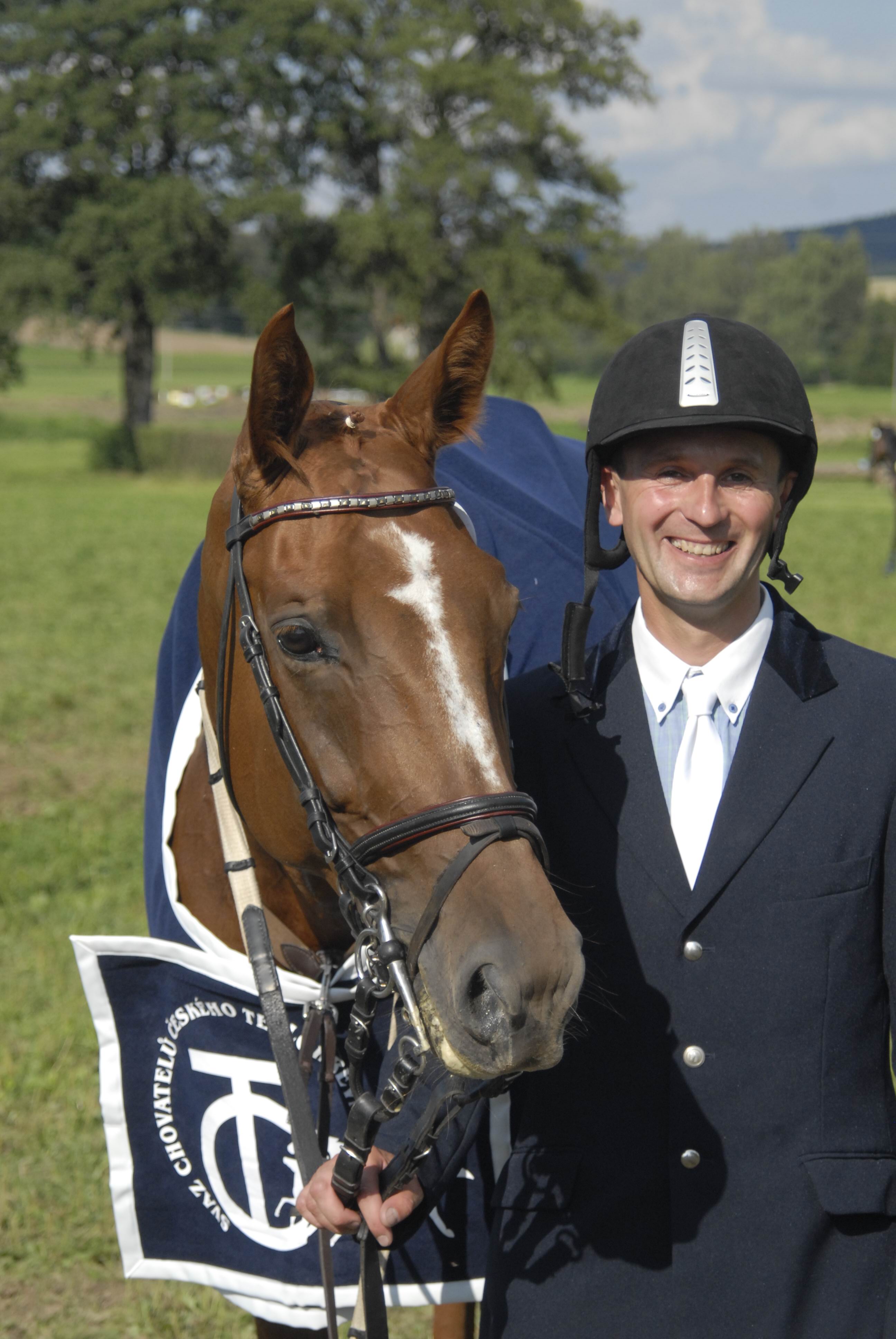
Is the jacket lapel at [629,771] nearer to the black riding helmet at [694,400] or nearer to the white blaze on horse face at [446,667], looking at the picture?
the black riding helmet at [694,400]

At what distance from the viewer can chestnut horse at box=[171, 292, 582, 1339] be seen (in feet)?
5.17

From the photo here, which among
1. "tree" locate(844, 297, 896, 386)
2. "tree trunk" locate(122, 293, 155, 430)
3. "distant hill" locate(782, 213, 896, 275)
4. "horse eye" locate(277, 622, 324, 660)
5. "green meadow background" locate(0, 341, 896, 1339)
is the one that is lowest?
"green meadow background" locate(0, 341, 896, 1339)

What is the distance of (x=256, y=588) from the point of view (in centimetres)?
200

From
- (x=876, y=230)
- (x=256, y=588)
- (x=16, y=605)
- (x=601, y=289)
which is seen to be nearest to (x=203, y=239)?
(x=601, y=289)

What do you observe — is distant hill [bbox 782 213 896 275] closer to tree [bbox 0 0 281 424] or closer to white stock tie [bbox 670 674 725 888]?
tree [bbox 0 0 281 424]

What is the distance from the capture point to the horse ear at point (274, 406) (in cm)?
192

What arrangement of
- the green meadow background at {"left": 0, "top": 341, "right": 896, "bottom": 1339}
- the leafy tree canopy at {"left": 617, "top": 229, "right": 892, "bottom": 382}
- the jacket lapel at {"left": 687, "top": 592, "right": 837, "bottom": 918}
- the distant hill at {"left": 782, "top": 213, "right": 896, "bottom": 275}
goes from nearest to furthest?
the jacket lapel at {"left": 687, "top": 592, "right": 837, "bottom": 918}
the green meadow background at {"left": 0, "top": 341, "right": 896, "bottom": 1339}
the leafy tree canopy at {"left": 617, "top": 229, "right": 892, "bottom": 382}
the distant hill at {"left": 782, "top": 213, "right": 896, "bottom": 275}

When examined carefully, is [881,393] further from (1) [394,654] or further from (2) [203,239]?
(1) [394,654]

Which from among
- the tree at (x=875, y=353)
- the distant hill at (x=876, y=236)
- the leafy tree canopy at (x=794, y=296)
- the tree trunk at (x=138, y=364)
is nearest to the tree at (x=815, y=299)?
the leafy tree canopy at (x=794, y=296)

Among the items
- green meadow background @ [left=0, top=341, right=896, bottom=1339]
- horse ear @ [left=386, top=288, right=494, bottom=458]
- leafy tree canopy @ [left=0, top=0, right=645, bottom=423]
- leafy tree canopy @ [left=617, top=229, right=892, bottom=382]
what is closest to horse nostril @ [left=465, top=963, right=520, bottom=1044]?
horse ear @ [left=386, top=288, right=494, bottom=458]

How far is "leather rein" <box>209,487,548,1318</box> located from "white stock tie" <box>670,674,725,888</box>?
0.26m

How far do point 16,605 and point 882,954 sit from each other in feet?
37.6

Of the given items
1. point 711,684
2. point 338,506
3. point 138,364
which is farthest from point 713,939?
point 138,364

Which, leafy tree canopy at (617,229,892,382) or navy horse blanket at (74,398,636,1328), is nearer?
navy horse blanket at (74,398,636,1328)
